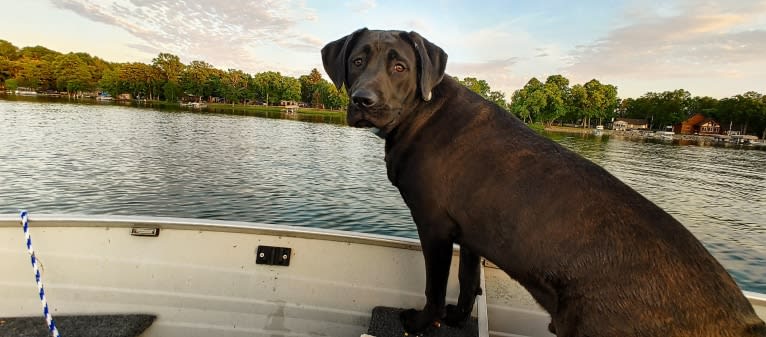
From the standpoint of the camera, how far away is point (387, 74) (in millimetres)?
2361

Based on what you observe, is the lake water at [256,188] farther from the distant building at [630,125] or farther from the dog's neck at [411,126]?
the distant building at [630,125]

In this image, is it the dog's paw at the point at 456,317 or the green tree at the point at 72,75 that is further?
the green tree at the point at 72,75

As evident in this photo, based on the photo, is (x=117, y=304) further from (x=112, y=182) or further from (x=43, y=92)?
(x=43, y=92)

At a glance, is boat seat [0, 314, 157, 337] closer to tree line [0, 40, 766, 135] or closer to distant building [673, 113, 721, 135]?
tree line [0, 40, 766, 135]

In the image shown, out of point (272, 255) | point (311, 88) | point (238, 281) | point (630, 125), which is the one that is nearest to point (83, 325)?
point (238, 281)

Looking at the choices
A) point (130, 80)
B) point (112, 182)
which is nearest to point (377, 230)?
point (112, 182)

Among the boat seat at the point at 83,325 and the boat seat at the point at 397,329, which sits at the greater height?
the boat seat at the point at 397,329

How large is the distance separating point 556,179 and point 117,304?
12.6ft

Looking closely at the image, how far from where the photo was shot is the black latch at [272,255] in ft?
11.2

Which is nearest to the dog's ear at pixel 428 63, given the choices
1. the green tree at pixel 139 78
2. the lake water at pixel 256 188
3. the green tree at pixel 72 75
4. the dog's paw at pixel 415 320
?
the dog's paw at pixel 415 320

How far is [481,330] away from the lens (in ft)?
8.64

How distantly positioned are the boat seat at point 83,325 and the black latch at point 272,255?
1104mm

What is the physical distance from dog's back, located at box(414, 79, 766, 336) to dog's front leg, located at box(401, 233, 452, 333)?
0.26 m

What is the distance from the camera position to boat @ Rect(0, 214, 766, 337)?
10.8 feet
